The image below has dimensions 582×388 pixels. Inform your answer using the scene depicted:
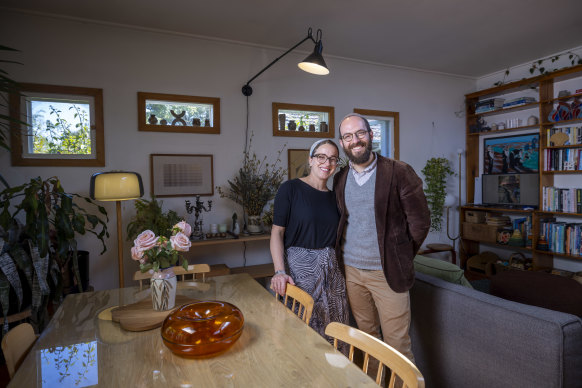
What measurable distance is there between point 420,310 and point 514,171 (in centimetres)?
392

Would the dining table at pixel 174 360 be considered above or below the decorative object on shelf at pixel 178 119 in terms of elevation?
below

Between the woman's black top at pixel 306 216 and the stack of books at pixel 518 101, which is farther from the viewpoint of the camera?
the stack of books at pixel 518 101

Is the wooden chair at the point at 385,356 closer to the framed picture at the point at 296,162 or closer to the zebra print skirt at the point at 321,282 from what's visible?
the zebra print skirt at the point at 321,282

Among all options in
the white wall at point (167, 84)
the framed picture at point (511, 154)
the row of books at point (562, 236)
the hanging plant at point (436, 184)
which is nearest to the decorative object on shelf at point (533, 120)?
the framed picture at point (511, 154)

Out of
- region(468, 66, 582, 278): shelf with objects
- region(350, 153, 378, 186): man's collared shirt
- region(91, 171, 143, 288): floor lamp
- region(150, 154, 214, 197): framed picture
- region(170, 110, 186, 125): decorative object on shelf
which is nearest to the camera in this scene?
region(350, 153, 378, 186): man's collared shirt

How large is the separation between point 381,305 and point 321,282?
0.34 meters

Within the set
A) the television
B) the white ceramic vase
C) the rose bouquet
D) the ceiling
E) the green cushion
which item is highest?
the ceiling

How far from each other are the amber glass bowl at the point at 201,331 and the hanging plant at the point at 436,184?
4.26 metres

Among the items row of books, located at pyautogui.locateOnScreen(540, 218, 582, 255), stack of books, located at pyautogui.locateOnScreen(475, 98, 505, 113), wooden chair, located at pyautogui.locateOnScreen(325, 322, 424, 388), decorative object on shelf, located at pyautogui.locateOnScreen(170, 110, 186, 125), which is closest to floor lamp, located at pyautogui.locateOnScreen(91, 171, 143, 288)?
decorative object on shelf, located at pyautogui.locateOnScreen(170, 110, 186, 125)

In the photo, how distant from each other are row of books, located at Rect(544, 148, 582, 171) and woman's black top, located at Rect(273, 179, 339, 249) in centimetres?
380

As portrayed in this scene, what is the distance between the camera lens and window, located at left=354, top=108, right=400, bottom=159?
4867 millimetres

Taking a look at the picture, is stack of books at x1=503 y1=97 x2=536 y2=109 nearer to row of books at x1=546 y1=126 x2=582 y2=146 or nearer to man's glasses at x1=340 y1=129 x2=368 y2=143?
row of books at x1=546 y1=126 x2=582 y2=146

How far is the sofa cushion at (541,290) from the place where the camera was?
1.78 m

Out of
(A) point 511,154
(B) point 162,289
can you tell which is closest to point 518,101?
(A) point 511,154
